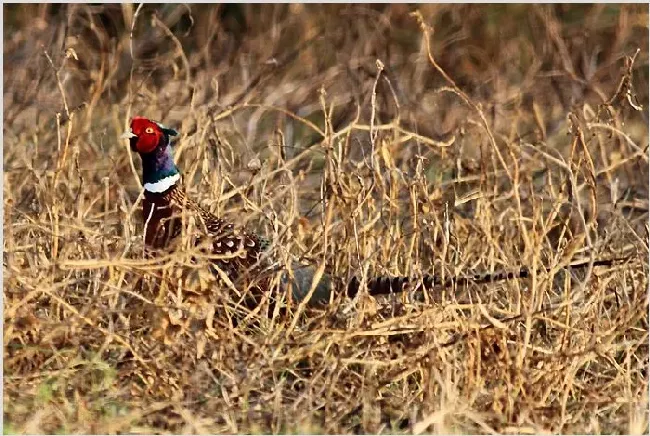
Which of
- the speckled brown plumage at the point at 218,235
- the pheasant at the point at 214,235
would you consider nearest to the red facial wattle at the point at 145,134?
the pheasant at the point at 214,235

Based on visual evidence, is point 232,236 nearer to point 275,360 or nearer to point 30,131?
point 275,360

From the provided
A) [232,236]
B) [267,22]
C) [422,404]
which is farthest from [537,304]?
[267,22]

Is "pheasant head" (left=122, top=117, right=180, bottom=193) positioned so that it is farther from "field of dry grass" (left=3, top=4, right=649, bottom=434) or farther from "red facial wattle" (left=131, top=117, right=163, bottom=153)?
"field of dry grass" (left=3, top=4, right=649, bottom=434)

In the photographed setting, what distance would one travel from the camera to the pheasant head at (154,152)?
14.6 feet

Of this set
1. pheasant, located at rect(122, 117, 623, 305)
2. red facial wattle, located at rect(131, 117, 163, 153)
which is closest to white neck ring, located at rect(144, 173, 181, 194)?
pheasant, located at rect(122, 117, 623, 305)

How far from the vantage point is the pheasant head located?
175 inches

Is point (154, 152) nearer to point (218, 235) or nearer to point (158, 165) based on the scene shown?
point (158, 165)

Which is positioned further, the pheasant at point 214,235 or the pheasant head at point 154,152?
the pheasant head at point 154,152

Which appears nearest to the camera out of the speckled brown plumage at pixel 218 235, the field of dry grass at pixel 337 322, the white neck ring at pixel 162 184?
the field of dry grass at pixel 337 322

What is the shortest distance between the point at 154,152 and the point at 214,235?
33.9 inches

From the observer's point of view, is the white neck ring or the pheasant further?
the white neck ring

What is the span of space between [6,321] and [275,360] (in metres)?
0.76

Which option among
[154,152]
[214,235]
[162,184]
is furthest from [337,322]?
[154,152]

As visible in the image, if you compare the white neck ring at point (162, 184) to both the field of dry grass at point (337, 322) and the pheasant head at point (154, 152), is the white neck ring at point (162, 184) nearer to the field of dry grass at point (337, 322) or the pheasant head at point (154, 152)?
the pheasant head at point (154, 152)
